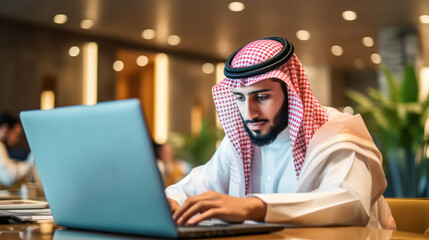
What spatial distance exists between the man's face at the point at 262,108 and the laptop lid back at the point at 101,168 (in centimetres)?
60

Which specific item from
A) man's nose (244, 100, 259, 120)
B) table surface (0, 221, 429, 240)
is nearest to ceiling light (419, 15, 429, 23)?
man's nose (244, 100, 259, 120)

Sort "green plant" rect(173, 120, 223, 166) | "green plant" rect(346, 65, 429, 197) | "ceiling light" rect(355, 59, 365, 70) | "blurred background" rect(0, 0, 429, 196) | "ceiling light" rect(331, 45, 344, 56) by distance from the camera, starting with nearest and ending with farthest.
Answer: "green plant" rect(346, 65, 429, 197), "blurred background" rect(0, 0, 429, 196), "green plant" rect(173, 120, 223, 166), "ceiling light" rect(331, 45, 344, 56), "ceiling light" rect(355, 59, 365, 70)

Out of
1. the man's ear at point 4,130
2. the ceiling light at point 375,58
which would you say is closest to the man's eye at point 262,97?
the man's ear at point 4,130

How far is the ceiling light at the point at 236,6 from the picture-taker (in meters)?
7.92

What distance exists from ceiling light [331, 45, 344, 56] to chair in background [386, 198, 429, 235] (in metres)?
9.86

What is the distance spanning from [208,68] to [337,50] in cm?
274

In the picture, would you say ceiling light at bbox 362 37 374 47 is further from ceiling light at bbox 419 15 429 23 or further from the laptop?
the laptop

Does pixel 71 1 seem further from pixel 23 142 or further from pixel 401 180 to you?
pixel 401 180

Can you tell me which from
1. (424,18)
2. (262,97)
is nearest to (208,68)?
(424,18)

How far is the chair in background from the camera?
1558 millimetres

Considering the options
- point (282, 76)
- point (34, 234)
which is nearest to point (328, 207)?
point (282, 76)

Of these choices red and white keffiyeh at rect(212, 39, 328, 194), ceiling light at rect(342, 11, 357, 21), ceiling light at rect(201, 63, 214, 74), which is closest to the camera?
red and white keffiyeh at rect(212, 39, 328, 194)

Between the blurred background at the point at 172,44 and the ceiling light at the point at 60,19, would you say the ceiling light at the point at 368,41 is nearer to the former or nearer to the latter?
the blurred background at the point at 172,44

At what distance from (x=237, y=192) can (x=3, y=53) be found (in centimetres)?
819
